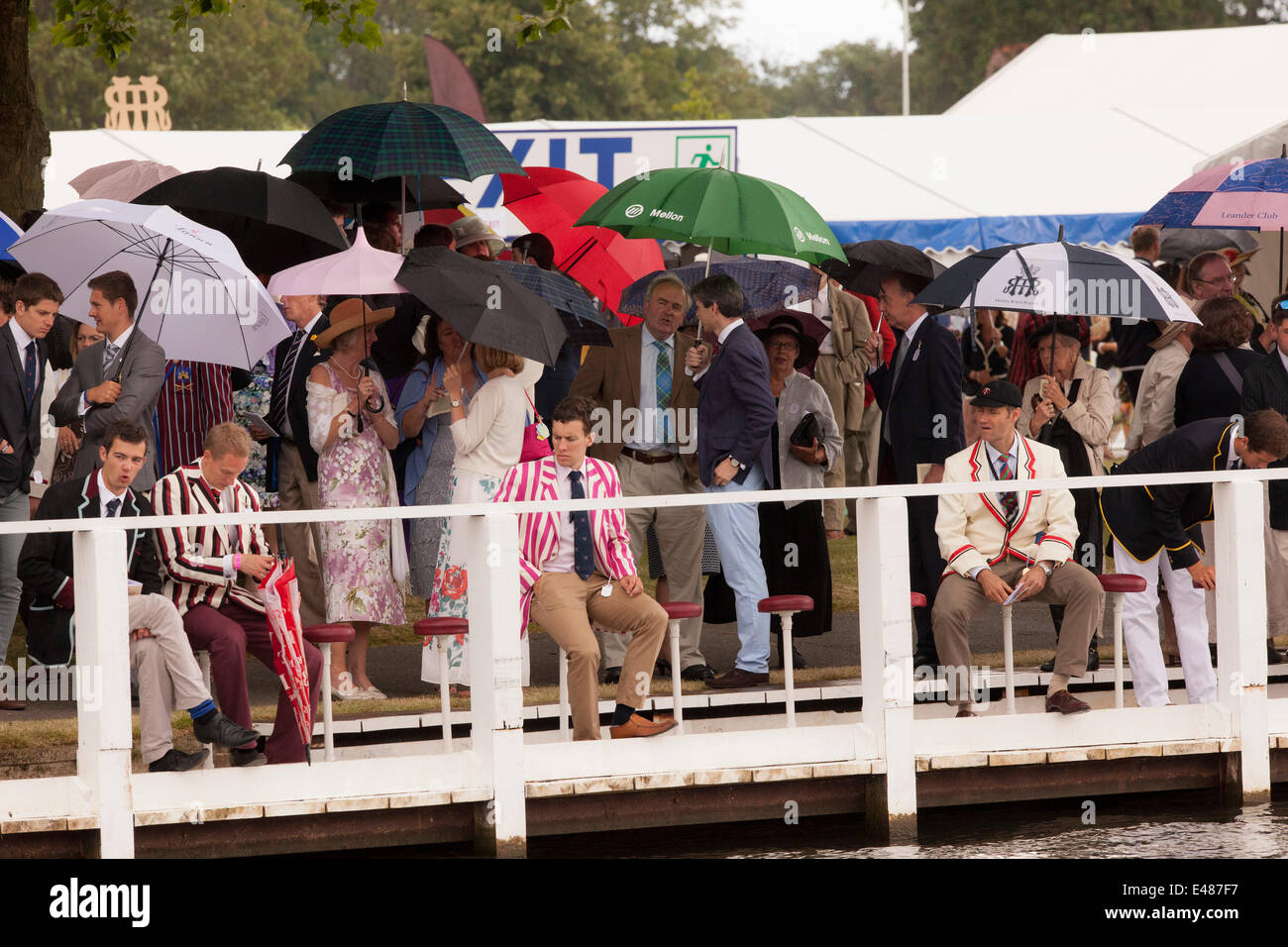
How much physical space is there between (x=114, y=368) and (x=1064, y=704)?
4181mm

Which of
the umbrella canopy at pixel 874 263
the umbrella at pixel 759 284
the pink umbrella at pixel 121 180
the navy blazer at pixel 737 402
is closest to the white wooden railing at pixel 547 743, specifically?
the navy blazer at pixel 737 402

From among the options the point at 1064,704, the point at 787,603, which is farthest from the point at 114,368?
the point at 1064,704

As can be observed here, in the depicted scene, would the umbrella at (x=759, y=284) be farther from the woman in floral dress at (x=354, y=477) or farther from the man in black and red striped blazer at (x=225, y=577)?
the man in black and red striped blazer at (x=225, y=577)

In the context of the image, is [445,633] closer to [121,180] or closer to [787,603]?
[787,603]

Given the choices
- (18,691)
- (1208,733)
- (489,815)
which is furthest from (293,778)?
(1208,733)

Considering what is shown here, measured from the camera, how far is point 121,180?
11969 mm

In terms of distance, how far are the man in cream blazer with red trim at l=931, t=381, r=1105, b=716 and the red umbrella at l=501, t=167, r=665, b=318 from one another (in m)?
3.24

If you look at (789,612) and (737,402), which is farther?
(737,402)

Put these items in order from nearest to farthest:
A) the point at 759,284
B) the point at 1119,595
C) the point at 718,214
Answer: the point at 1119,595 → the point at 718,214 → the point at 759,284

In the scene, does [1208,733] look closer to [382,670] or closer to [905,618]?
[905,618]

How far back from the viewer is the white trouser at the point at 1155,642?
8.60 m

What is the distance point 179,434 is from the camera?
9219 millimetres

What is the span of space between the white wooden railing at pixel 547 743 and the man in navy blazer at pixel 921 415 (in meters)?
1.42

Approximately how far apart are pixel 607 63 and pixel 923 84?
10666mm
